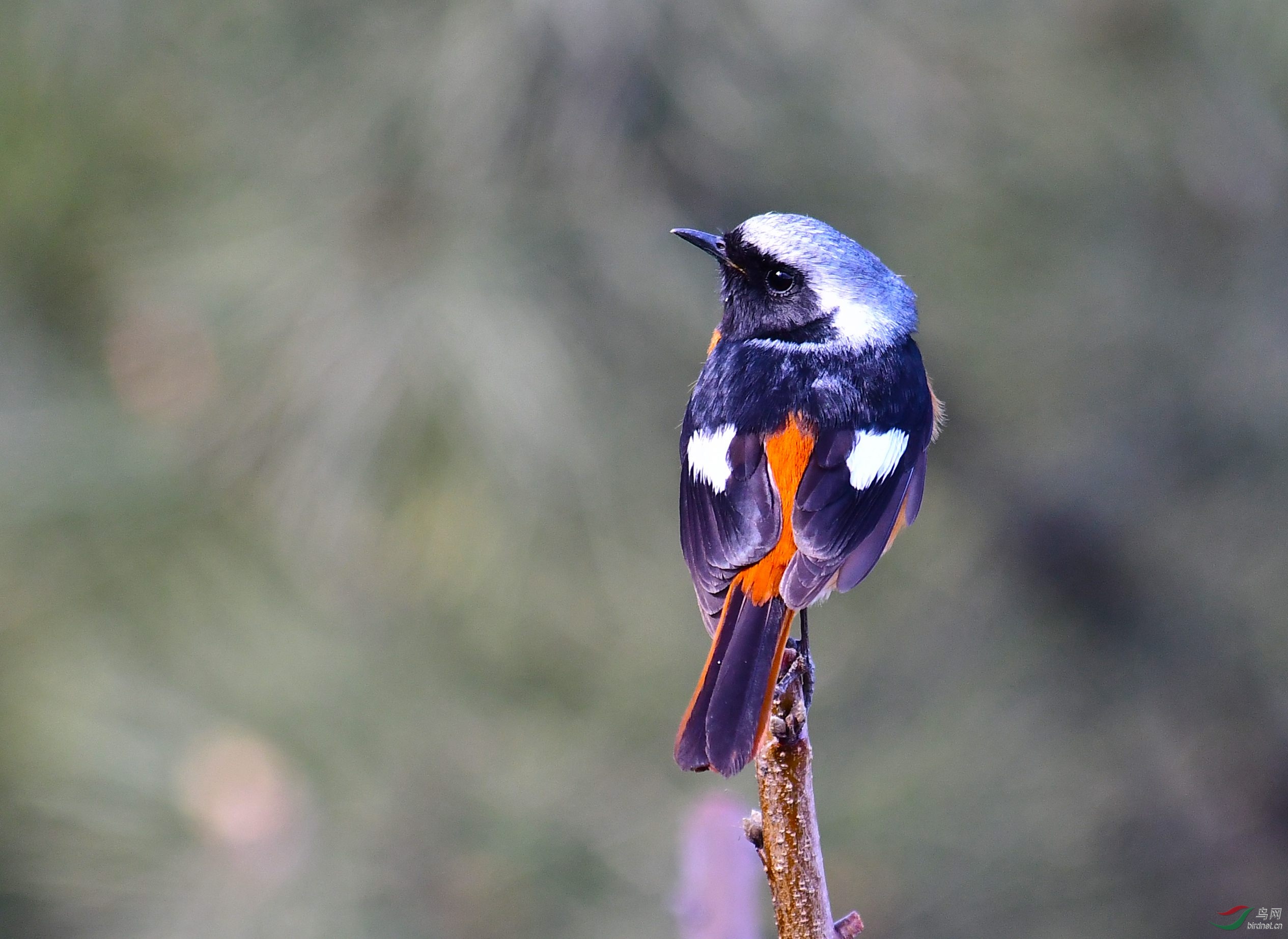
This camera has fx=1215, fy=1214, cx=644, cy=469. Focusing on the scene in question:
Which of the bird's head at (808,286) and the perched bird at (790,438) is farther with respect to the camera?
the bird's head at (808,286)

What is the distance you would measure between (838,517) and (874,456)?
130mm

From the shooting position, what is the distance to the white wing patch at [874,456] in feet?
6.41

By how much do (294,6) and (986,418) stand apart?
244cm

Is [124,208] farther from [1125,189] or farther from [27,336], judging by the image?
[1125,189]

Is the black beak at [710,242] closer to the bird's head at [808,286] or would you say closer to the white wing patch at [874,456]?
the bird's head at [808,286]

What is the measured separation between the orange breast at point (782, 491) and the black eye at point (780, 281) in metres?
0.32

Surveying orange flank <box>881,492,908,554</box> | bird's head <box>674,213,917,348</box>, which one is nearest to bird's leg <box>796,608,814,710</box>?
orange flank <box>881,492,908,554</box>

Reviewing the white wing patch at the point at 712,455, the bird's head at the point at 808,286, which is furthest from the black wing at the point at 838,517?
the bird's head at the point at 808,286

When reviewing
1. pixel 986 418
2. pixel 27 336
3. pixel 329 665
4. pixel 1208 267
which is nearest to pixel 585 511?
pixel 329 665

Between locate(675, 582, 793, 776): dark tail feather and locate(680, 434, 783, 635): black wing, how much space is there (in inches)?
3.9

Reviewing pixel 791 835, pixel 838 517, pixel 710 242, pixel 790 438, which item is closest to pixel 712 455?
pixel 790 438

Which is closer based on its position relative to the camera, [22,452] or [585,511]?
[585,511]

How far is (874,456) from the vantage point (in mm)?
1981

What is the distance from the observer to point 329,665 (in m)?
3.50
